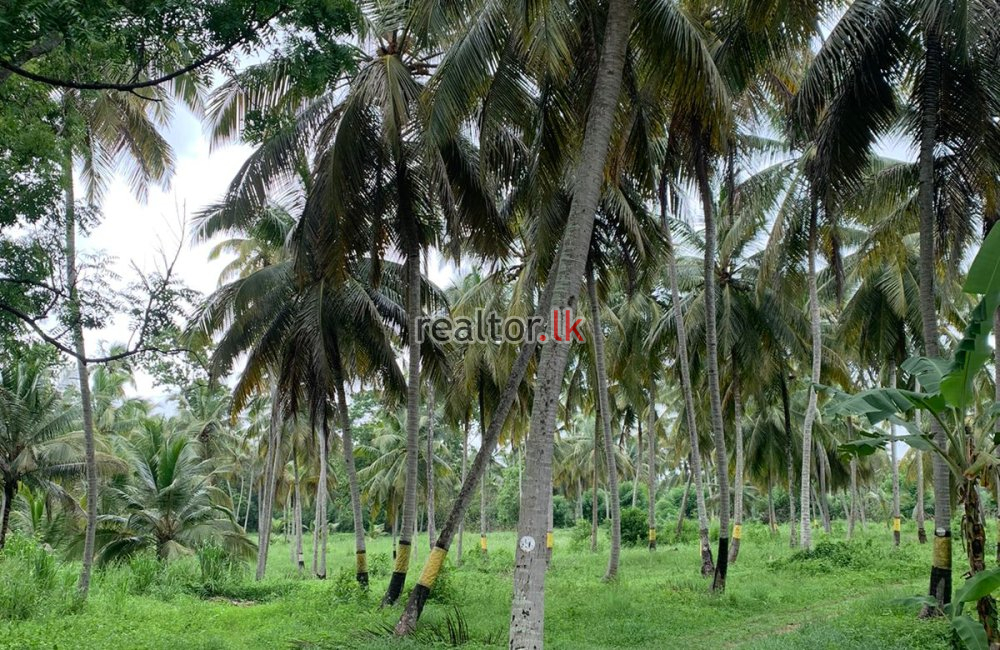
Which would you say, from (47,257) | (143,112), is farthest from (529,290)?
(47,257)

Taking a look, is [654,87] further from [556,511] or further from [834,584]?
[556,511]

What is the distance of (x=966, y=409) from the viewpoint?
24.5ft

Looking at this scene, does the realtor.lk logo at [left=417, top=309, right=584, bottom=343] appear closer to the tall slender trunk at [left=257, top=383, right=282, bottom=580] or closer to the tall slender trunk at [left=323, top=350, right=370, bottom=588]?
the tall slender trunk at [left=323, top=350, right=370, bottom=588]

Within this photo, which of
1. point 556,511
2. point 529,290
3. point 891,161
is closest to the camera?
point 529,290

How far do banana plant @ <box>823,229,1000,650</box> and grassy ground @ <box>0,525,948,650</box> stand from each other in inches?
70.6

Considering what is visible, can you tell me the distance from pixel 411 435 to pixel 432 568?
8.69 feet

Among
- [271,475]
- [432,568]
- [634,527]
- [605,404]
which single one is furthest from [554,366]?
[634,527]

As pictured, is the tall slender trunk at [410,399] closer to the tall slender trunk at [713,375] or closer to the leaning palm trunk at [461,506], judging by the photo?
the leaning palm trunk at [461,506]

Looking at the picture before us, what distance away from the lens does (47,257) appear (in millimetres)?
7098

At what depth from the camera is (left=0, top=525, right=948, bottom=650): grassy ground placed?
953 centimetres

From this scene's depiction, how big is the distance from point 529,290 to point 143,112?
Result: 7814mm

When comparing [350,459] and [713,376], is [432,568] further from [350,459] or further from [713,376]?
[713,376]

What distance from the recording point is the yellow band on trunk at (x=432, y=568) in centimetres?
1024

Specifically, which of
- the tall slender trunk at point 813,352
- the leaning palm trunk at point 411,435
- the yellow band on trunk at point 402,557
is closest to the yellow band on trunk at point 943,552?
the tall slender trunk at point 813,352
